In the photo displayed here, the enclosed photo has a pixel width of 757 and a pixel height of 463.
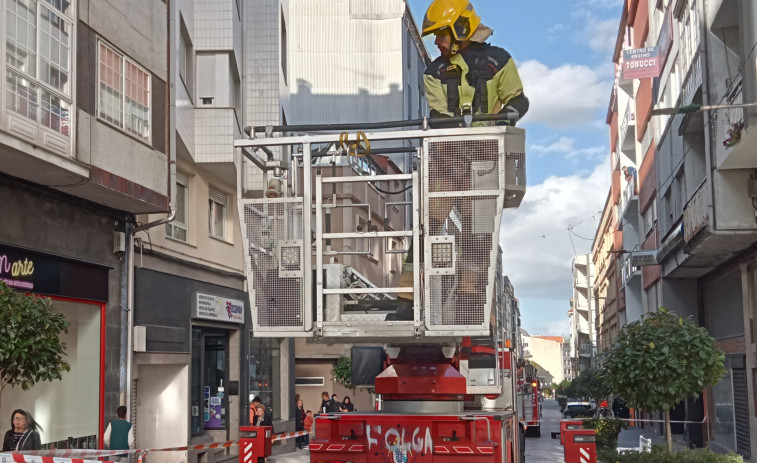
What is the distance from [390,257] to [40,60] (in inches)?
264

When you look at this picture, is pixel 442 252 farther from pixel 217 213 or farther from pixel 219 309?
pixel 217 213

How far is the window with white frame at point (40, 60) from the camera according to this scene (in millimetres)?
12219

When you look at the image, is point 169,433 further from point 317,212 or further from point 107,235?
point 317,212

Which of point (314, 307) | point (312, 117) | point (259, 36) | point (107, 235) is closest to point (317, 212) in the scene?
point (314, 307)

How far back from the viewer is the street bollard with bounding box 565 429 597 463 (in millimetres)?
10516

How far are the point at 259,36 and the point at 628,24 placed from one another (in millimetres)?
23361

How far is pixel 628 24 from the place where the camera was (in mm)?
41500

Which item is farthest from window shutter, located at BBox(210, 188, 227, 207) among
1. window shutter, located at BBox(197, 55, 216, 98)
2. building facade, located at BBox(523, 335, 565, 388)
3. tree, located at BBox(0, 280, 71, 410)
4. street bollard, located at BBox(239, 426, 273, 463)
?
building facade, located at BBox(523, 335, 565, 388)

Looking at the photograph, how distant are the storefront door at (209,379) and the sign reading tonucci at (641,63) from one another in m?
14.1

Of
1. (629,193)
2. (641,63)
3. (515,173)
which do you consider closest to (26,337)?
(515,173)

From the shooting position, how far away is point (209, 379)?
21609 millimetres

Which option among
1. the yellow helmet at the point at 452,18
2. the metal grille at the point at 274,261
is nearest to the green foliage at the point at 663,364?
the yellow helmet at the point at 452,18

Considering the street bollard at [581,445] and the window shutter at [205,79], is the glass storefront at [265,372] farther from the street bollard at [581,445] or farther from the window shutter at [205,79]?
the street bollard at [581,445]

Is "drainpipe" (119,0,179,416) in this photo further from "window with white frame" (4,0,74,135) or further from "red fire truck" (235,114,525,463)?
"red fire truck" (235,114,525,463)
